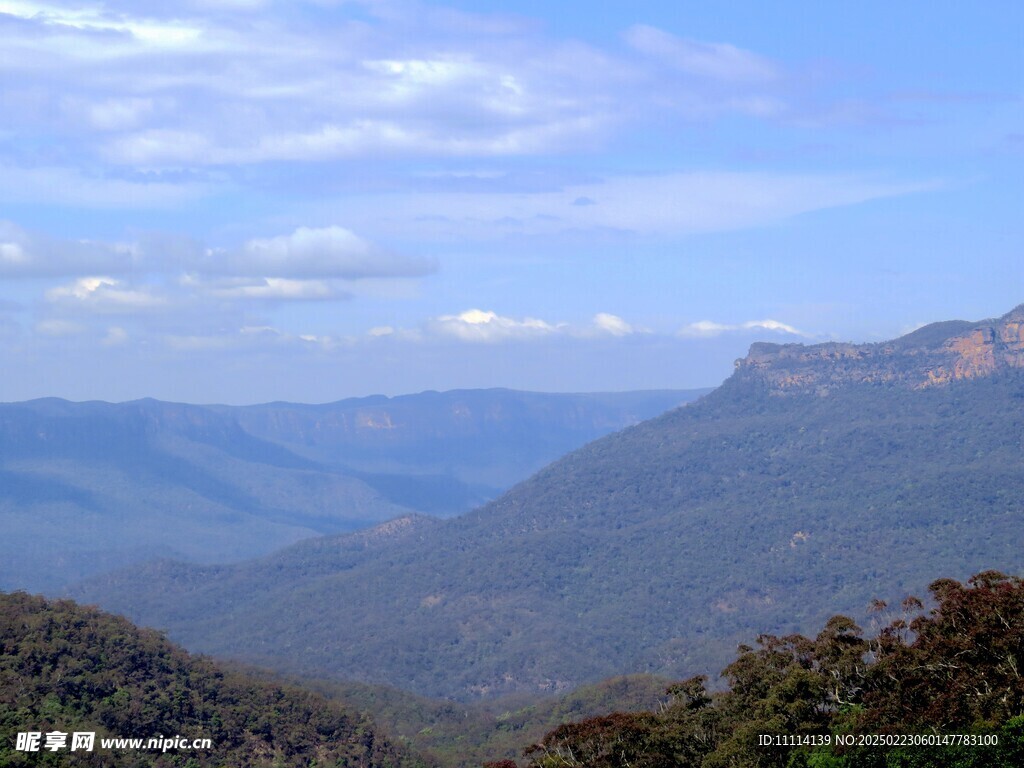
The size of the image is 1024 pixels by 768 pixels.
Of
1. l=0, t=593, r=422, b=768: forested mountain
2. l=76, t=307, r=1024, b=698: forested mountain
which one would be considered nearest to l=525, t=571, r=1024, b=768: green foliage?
l=0, t=593, r=422, b=768: forested mountain

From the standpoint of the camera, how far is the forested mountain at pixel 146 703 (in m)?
62.6

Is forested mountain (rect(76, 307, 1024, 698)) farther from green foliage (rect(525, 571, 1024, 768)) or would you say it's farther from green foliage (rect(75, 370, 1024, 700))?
green foliage (rect(525, 571, 1024, 768))

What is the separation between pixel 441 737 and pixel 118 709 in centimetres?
3809

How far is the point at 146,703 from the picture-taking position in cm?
6944

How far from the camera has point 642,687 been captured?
9950cm

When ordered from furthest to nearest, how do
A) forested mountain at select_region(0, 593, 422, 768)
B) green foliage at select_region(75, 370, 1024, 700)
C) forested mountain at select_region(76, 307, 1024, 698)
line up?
forested mountain at select_region(76, 307, 1024, 698) < green foliage at select_region(75, 370, 1024, 700) < forested mountain at select_region(0, 593, 422, 768)

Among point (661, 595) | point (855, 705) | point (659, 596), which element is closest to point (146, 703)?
point (855, 705)

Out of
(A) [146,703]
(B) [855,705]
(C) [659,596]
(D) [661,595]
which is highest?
(B) [855,705]

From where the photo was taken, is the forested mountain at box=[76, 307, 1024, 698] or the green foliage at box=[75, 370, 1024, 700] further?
the forested mountain at box=[76, 307, 1024, 698]

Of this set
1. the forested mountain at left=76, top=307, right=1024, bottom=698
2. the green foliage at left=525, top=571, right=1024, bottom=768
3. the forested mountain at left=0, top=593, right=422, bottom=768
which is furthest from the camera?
the forested mountain at left=76, top=307, right=1024, bottom=698

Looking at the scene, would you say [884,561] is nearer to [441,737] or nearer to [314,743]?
[441,737]

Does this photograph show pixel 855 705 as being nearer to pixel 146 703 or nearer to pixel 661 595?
pixel 146 703

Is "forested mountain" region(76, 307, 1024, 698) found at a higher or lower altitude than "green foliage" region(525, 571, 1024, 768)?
lower

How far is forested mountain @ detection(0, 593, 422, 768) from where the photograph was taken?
62.6m
